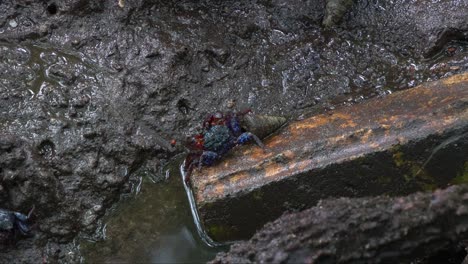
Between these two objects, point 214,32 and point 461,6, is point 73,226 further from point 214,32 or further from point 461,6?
point 461,6

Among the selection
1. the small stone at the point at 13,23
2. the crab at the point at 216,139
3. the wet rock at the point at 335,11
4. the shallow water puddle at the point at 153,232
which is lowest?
the shallow water puddle at the point at 153,232

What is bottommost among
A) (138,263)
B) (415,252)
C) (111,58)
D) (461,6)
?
(138,263)

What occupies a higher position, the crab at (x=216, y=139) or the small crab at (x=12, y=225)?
the crab at (x=216, y=139)

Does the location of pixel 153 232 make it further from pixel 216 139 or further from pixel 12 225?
pixel 12 225

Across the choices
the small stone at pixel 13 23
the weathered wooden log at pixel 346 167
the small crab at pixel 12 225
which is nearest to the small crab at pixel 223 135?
the weathered wooden log at pixel 346 167

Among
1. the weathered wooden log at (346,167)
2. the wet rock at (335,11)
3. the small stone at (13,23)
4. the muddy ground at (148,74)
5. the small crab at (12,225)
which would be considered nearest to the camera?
the weathered wooden log at (346,167)

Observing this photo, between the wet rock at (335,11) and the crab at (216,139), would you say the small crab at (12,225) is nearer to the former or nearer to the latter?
the crab at (216,139)

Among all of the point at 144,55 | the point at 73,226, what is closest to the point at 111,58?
the point at 144,55
